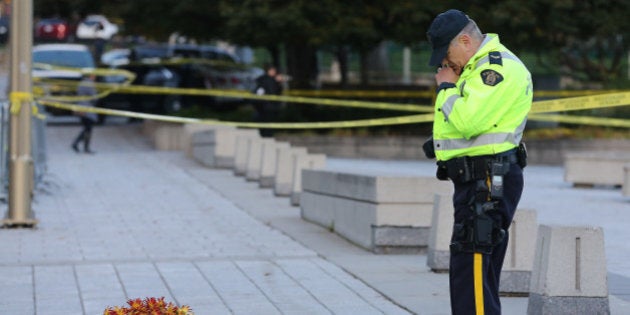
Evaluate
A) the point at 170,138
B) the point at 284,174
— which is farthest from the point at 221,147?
→ the point at 284,174

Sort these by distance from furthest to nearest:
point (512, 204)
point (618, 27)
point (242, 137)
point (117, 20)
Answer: point (117, 20) → point (618, 27) → point (242, 137) → point (512, 204)

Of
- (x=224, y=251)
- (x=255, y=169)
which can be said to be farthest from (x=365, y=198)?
(x=255, y=169)

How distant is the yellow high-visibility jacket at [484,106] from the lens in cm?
607

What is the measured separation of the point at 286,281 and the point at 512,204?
3.60m

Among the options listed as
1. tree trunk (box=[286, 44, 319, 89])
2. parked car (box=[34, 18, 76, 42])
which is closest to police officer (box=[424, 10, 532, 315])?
tree trunk (box=[286, 44, 319, 89])

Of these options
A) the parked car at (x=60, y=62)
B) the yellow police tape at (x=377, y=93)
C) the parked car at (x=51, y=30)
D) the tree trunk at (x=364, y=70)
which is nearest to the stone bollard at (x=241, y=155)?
the yellow police tape at (x=377, y=93)

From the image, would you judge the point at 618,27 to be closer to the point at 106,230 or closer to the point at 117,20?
the point at 117,20

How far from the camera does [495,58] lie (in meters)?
6.15

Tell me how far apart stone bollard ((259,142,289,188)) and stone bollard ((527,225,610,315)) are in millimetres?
10123

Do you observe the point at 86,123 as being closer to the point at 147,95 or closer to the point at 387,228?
the point at 147,95

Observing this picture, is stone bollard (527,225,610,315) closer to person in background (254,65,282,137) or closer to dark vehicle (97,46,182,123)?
person in background (254,65,282,137)

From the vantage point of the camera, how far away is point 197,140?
2233 centimetres

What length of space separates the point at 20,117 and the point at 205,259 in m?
3.19

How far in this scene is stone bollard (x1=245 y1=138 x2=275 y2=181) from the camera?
18.7 metres
